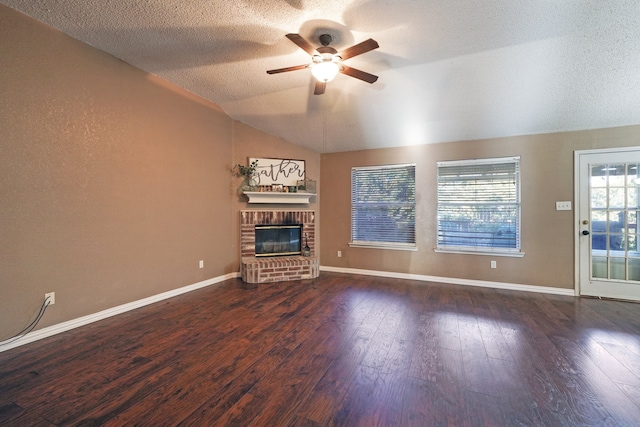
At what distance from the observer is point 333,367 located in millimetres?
2018

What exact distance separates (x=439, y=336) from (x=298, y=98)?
324 centimetres

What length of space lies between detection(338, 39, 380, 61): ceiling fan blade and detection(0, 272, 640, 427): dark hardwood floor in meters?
2.43

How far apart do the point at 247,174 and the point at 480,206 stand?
3.87m

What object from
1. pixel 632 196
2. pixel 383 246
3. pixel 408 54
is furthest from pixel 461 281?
pixel 408 54

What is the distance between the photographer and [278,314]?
9.91 feet

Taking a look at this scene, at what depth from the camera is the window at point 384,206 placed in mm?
4719

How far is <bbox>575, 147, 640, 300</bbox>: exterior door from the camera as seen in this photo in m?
3.53

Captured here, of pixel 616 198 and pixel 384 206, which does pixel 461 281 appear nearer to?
pixel 384 206

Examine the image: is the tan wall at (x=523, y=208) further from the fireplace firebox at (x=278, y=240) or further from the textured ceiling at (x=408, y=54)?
the fireplace firebox at (x=278, y=240)

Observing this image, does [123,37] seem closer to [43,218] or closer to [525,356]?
[43,218]

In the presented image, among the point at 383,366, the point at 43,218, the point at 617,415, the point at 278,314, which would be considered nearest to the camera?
the point at 617,415

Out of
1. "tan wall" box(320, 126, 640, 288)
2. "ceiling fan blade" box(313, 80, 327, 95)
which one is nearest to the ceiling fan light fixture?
"ceiling fan blade" box(313, 80, 327, 95)

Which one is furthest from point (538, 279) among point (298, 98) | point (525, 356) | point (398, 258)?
point (298, 98)

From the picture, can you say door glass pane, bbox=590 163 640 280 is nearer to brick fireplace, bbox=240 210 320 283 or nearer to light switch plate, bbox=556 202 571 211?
light switch plate, bbox=556 202 571 211
